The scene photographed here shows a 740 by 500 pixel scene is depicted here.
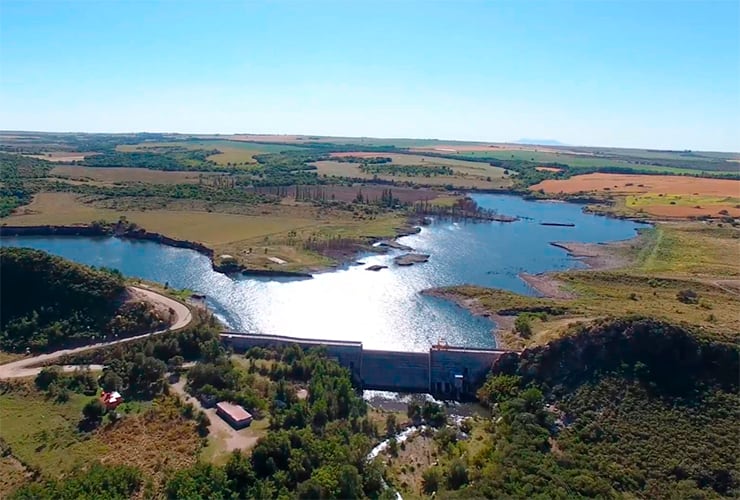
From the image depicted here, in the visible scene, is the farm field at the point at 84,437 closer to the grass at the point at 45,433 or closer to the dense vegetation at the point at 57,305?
the grass at the point at 45,433

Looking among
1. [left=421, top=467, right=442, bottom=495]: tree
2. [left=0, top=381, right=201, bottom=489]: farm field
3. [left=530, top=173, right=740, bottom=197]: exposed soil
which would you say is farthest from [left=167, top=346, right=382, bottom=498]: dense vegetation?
[left=530, top=173, right=740, bottom=197]: exposed soil

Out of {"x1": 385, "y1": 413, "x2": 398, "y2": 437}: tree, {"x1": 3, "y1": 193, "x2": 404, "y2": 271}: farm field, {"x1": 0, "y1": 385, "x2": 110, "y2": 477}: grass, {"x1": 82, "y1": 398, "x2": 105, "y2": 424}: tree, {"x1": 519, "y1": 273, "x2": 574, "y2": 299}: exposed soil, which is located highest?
{"x1": 3, "y1": 193, "x2": 404, "y2": 271}: farm field

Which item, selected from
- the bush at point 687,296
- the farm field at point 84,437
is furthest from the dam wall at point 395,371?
the bush at point 687,296

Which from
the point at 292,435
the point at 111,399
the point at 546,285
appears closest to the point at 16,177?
the point at 111,399

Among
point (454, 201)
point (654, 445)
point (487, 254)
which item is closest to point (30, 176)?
point (454, 201)

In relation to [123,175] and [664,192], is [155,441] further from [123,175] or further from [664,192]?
[664,192]

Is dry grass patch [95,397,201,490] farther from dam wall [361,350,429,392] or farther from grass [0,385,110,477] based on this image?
dam wall [361,350,429,392]
